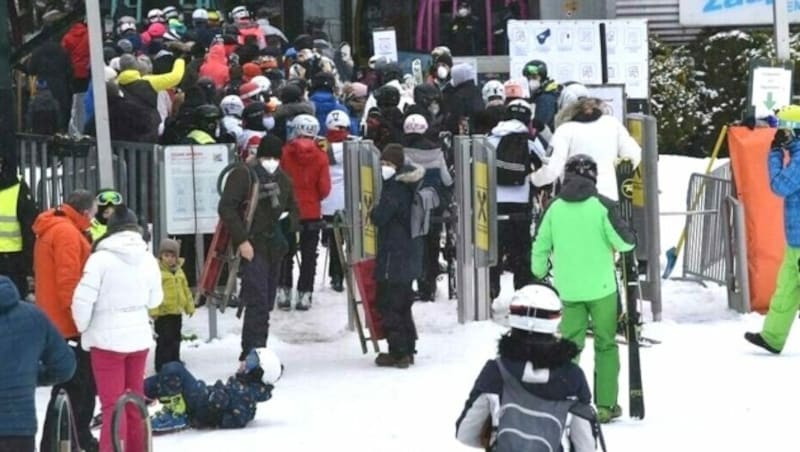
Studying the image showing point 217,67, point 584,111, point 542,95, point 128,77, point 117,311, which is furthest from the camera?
point 217,67

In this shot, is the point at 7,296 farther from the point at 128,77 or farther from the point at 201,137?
the point at 128,77

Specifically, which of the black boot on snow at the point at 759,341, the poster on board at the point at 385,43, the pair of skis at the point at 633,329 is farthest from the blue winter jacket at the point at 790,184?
the poster on board at the point at 385,43

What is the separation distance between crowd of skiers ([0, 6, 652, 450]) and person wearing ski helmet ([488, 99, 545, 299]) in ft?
0.05

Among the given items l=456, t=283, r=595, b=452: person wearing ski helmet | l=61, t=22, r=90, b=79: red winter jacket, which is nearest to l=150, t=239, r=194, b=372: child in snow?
l=456, t=283, r=595, b=452: person wearing ski helmet

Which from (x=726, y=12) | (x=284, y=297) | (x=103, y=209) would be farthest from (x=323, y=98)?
(x=103, y=209)

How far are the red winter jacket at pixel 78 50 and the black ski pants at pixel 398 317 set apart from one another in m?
8.91

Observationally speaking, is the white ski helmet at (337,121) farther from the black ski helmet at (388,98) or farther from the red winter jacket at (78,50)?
the red winter jacket at (78,50)

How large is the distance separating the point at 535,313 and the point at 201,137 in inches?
316

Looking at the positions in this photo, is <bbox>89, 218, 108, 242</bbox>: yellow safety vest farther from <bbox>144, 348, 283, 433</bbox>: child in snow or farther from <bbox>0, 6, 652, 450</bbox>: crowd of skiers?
<bbox>144, 348, 283, 433</bbox>: child in snow

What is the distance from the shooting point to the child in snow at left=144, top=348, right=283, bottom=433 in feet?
39.9

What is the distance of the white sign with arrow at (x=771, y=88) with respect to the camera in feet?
56.2

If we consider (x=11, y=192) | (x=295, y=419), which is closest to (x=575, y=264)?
(x=295, y=419)

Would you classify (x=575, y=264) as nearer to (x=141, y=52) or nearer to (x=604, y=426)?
(x=604, y=426)

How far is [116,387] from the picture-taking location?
10.7 m
